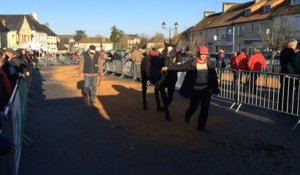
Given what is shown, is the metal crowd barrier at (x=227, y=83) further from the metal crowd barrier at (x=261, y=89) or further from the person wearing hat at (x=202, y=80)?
the person wearing hat at (x=202, y=80)

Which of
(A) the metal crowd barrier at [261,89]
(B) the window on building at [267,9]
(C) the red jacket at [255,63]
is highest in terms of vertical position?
(B) the window on building at [267,9]

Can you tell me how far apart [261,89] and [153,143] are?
5257 mm

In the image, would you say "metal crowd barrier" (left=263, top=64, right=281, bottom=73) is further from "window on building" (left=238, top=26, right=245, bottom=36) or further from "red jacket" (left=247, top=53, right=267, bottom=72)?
"window on building" (left=238, top=26, right=245, bottom=36)

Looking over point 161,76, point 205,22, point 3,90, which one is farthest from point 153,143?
point 205,22

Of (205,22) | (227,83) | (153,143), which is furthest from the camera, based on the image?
(205,22)

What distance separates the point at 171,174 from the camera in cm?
582

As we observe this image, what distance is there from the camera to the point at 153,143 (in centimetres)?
758

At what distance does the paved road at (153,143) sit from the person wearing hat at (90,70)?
1.22m

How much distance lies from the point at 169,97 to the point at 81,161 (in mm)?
4027

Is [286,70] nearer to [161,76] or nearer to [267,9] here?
[161,76]

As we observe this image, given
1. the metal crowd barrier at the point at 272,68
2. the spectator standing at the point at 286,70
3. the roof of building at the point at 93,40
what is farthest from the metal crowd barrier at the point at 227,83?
the roof of building at the point at 93,40

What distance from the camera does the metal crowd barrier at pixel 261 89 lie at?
9.79 m

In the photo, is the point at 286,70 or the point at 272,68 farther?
the point at 272,68

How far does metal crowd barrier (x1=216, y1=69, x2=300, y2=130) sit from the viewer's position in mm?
9789
